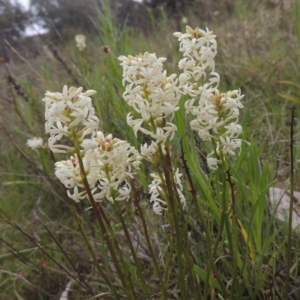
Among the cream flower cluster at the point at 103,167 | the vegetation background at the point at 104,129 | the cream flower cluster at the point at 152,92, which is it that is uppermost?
the cream flower cluster at the point at 152,92

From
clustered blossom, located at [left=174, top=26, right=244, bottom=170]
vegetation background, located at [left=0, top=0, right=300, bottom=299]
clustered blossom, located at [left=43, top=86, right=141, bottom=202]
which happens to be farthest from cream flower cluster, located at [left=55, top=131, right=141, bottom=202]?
vegetation background, located at [left=0, top=0, right=300, bottom=299]

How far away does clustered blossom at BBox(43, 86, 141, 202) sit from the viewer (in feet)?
2.39

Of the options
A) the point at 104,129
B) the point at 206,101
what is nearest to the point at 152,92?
the point at 206,101

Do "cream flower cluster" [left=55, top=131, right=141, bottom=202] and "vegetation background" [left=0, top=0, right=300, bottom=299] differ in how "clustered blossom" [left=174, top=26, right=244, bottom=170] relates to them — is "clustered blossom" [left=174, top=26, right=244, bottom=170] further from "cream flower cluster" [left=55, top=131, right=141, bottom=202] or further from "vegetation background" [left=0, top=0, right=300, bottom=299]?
"vegetation background" [left=0, top=0, right=300, bottom=299]

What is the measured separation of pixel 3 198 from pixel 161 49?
2050mm

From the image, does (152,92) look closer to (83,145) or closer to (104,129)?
(83,145)

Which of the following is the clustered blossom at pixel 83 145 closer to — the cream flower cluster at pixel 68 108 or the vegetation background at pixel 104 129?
the cream flower cluster at pixel 68 108

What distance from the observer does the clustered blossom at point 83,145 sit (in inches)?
28.7

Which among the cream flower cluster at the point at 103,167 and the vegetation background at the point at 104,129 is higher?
the cream flower cluster at the point at 103,167

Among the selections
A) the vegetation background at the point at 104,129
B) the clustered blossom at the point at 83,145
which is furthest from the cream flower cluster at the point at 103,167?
the vegetation background at the point at 104,129

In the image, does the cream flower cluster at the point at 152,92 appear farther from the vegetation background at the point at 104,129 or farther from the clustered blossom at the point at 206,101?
the vegetation background at the point at 104,129

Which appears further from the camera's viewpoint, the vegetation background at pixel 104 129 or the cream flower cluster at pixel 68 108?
the vegetation background at pixel 104 129

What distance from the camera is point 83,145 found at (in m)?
0.74

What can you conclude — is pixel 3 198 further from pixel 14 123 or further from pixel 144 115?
pixel 144 115
